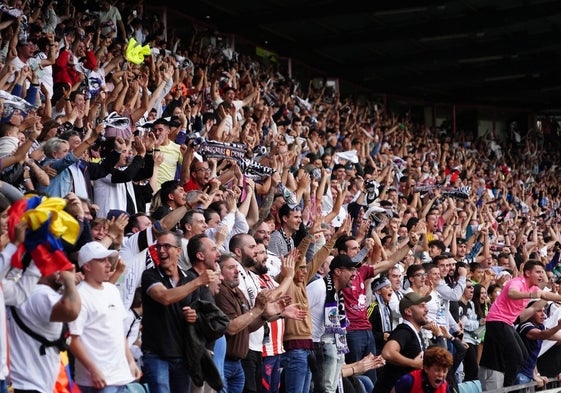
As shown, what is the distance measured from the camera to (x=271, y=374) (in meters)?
8.48

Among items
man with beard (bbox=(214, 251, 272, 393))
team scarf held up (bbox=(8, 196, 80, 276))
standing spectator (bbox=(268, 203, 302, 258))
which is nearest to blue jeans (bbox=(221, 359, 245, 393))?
man with beard (bbox=(214, 251, 272, 393))

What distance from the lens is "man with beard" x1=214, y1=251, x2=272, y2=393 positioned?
7.52 m

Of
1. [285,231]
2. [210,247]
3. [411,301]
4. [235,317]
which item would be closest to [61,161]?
[210,247]

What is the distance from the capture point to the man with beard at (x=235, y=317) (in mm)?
7520

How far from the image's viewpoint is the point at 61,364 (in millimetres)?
5863

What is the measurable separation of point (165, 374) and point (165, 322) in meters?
0.34

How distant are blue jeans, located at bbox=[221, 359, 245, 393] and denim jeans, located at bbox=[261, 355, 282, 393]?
63cm

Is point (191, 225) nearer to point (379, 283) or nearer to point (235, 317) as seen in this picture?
point (235, 317)

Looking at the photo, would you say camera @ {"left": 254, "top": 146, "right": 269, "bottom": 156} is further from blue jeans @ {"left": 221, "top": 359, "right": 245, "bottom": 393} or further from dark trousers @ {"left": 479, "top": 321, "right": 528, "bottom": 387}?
blue jeans @ {"left": 221, "top": 359, "right": 245, "bottom": 393}

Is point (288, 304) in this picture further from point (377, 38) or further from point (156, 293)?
point (377, 38)

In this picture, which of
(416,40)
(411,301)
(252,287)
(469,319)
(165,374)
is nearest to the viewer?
(165,374)

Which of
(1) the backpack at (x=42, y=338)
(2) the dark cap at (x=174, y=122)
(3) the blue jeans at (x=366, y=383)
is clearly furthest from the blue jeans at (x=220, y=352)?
(2) the dark cap at (x=174, y=122)

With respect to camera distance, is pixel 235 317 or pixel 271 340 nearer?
pixel 235 317

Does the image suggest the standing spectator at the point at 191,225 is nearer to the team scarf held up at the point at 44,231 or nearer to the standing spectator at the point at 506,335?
the team scarf held up at the point at 44,231
